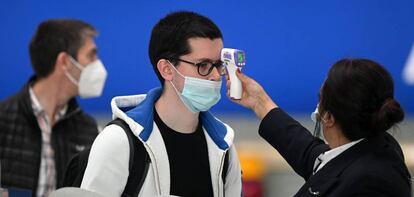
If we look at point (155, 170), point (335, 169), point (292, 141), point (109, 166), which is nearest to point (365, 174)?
point (335, 169)

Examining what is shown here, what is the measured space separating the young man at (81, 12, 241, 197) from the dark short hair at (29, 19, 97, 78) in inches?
80.2

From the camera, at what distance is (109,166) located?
274 centimetres

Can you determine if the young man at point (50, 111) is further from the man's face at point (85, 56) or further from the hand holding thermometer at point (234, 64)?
the hand holding thermometer at point (234, 64)

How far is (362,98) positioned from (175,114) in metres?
0.66

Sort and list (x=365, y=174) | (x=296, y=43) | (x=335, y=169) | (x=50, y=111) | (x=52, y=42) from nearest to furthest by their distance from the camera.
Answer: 1. (x=365, y=174)
2. (x=335, y=169)
3. (x=50, y=111)
4. (x=52, y=42)
5. (x=296, y=43)

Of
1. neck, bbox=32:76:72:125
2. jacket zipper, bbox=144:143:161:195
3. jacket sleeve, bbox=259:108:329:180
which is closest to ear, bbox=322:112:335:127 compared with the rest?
jacket sleeve, bbox=259:108:329:180

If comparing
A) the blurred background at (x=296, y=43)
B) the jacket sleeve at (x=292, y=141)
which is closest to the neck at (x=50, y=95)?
the blurred background at (x=296, y=43)

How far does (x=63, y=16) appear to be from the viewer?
5.75m

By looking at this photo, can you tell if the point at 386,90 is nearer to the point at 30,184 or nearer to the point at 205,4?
the point at 30,184

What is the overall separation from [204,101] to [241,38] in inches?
97.4

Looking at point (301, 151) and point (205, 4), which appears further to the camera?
point (205, 4)

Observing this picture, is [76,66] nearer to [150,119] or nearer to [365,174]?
[150,119]

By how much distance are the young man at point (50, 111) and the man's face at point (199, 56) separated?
1.74 meters

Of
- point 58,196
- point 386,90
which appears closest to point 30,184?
point 386,90
